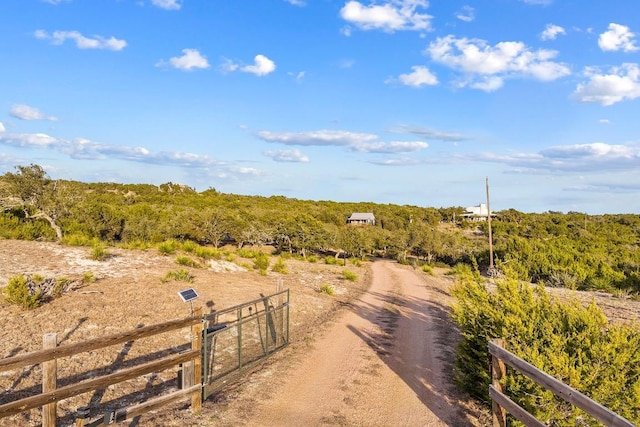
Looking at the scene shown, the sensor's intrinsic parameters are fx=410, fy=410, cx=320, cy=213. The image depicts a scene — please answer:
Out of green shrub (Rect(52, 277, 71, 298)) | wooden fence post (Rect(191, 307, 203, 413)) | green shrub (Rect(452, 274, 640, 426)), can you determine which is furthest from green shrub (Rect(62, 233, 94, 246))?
green shrub (Rect(452, 274, 640, 426))

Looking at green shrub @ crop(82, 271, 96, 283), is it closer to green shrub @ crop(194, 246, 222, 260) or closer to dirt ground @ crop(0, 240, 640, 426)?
dirt ground @ crop(0, 240, 640, 426)

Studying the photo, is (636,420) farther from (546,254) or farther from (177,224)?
(177,224)

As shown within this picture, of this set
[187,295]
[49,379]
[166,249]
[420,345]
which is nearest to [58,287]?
[187,295]

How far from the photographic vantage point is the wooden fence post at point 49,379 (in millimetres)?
5055

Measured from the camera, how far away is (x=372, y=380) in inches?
336

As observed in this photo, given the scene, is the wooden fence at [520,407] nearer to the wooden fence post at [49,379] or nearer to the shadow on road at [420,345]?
the shadow on road at [420,345]

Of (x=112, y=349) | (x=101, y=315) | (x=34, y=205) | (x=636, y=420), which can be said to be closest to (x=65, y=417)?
(x=112, y=349)

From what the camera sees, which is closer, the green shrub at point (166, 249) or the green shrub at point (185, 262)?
the green shrub at point (185, 262)

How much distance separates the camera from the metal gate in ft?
24.3

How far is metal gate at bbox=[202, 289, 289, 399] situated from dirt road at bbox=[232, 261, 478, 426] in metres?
0.94

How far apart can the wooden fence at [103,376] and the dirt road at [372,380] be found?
3.89ft

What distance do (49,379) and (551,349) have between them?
22.0 ft

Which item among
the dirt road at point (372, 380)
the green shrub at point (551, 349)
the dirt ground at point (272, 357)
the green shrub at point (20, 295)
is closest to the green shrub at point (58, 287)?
the dirt ground at point (272, 357)

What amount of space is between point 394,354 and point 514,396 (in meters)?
4.93
